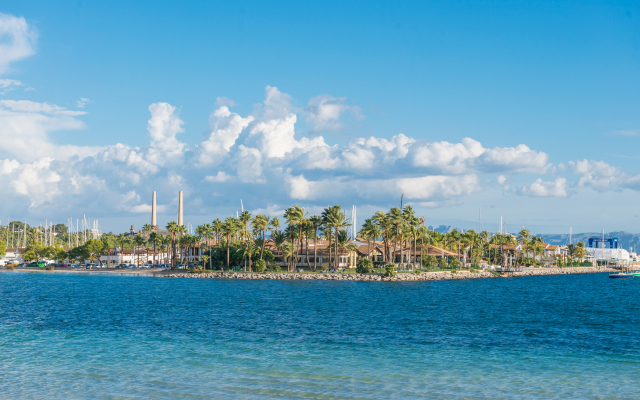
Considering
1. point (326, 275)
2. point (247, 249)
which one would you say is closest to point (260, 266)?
point (247, 249)

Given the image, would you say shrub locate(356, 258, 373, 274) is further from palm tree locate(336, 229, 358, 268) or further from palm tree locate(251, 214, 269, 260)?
palm tree locate(251, 214, 269, 260)

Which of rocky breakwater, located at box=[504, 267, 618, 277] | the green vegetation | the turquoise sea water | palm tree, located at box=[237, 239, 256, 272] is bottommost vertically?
rocky breakwater, located at box=[504, 267, 618, 277]

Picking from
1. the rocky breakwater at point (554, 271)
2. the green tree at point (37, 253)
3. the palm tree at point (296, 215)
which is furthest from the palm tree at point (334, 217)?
the green tree at point (37, 253)

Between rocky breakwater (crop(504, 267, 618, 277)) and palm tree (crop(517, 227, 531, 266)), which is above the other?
palm tree (crop(517, 227, 531, 266))

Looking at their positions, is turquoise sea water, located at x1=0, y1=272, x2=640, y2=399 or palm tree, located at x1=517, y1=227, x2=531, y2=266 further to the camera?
palm tree, located at x1=517, y1=227, x2=531, y2=266

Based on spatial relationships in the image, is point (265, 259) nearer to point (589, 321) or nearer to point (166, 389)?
point (589, 321)

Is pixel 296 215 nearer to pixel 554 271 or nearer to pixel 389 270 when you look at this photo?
pixel 389 270

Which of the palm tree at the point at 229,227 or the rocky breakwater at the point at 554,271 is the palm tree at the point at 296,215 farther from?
the rocky breakwater at the point at 554,271

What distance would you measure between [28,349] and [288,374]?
1723cm

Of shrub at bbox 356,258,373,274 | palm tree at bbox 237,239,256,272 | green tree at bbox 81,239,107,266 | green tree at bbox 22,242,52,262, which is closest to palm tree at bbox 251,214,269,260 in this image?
palm tree at bbox 237,239,256,272

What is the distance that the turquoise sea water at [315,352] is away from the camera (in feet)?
79.9

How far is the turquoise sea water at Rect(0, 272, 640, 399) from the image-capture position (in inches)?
958

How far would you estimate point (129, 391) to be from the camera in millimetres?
23438

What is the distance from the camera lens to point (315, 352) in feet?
108
